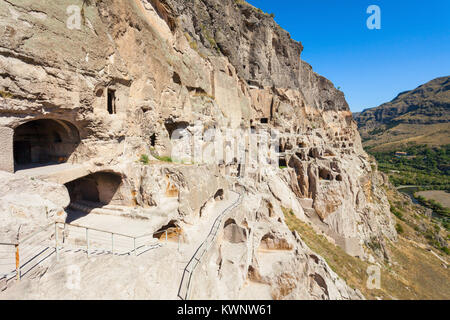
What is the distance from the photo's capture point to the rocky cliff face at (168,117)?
7098 mm

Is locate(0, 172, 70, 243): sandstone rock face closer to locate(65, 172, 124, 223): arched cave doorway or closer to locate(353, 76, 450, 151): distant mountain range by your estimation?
locate(65, 172, 124, 223): arched cave doorway

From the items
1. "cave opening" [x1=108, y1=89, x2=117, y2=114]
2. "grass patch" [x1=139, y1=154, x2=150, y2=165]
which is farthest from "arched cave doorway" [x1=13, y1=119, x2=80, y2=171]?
"grass patch" [x1=139, y1=154, x2=150, y2=165]

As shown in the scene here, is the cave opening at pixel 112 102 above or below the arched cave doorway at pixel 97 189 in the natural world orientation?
above

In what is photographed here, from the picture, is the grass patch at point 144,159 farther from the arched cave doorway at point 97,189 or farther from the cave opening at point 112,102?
the cave opening at point 112,102

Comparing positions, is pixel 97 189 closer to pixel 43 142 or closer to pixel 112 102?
pixel 43 142

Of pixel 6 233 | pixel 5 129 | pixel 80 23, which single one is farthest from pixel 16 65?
pixel 6 233

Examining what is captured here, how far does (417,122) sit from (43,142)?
192m

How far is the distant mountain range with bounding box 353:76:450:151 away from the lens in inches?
4899

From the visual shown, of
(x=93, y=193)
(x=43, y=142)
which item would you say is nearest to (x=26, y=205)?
(x=93, y=193)

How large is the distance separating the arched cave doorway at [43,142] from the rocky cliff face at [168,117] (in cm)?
14

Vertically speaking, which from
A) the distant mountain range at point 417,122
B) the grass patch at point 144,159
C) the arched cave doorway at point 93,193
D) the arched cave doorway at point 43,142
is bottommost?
the arched cave doorway at point 93,193

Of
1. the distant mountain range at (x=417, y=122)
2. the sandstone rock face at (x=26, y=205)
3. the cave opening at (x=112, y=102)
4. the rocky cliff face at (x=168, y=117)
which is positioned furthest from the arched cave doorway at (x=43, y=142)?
the distant mountain range at (x=417, y=122)

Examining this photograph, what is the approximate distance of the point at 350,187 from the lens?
27.2 metres
